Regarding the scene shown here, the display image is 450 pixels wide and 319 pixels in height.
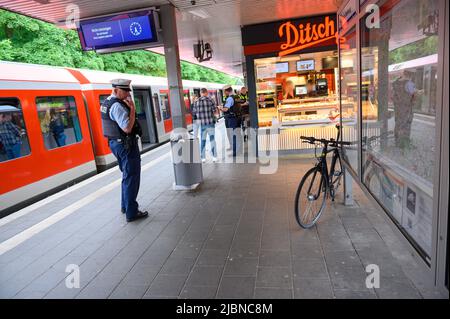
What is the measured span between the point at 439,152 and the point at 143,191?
469 cm

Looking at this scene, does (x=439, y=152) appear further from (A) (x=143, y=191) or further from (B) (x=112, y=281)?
(A) (x=143, y=191)

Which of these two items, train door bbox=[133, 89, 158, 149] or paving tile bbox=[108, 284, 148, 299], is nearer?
paving tile bbox=[108, 284, 148, 299]

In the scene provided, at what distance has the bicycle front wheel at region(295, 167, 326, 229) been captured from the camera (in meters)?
3.62

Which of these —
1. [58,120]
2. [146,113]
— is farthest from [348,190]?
[146,113]

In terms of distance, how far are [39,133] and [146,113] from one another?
560 cm

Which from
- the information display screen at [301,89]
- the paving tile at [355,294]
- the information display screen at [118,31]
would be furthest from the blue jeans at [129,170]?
the information display screen at [301,89]

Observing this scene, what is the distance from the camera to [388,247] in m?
3.05

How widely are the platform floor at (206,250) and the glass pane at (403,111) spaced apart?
443mm

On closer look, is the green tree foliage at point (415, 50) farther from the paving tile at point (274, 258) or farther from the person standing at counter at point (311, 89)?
the person standing at counter at point (311, 89)

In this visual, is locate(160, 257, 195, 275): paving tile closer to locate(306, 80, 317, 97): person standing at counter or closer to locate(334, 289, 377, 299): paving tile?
locate(334, 289, 377, 299): paving tile

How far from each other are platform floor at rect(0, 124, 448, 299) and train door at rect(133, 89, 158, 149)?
6458 mm

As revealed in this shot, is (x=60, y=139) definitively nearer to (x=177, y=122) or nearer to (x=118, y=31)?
(x=118, y=31)

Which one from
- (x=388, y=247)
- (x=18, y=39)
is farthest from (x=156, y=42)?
(x=18, y=39)

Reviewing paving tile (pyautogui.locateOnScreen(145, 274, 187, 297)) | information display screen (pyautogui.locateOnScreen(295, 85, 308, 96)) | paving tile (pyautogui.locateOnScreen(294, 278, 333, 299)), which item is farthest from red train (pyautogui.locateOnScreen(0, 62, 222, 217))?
information display screen (pyautogui.locateOnScreen(295, 85, 308, 96))
